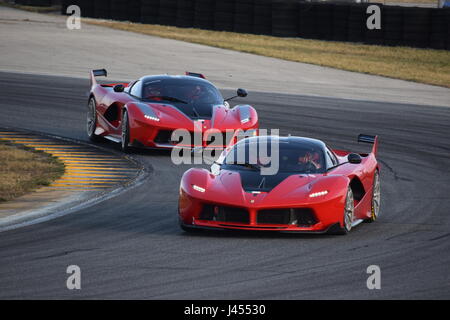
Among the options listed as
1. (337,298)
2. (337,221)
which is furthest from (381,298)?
(337,221)

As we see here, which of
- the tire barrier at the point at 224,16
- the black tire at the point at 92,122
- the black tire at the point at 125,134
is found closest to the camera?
the black tire at the point at 125,134

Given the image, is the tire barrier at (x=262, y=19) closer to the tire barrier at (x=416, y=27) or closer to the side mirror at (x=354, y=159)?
the tire barrier at (x=416, y=27)

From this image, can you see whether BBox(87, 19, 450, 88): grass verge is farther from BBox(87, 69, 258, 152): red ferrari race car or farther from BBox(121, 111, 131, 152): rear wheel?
BBox(121, 111, 131, 152): rear wheel

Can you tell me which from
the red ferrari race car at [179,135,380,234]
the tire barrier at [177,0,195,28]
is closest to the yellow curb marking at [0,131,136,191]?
the red ferrari race car at [179,135,380,234]

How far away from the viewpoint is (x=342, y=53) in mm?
40531

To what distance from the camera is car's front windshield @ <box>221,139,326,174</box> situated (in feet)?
40.8

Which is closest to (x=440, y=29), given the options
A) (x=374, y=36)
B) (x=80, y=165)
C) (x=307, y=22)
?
(x=374, y=36)

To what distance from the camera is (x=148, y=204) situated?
44.7 feet

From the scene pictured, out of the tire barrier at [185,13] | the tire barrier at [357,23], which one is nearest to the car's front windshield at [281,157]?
the tire barrier at [357,23]

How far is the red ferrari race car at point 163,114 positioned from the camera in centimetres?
1805

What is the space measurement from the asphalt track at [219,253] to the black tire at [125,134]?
0.64m

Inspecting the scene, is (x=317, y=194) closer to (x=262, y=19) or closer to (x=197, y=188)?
(x=197, y=188)

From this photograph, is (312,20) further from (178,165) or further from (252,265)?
(252,265)

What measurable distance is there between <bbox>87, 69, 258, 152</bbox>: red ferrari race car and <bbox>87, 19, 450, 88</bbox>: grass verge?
52.9 ft
